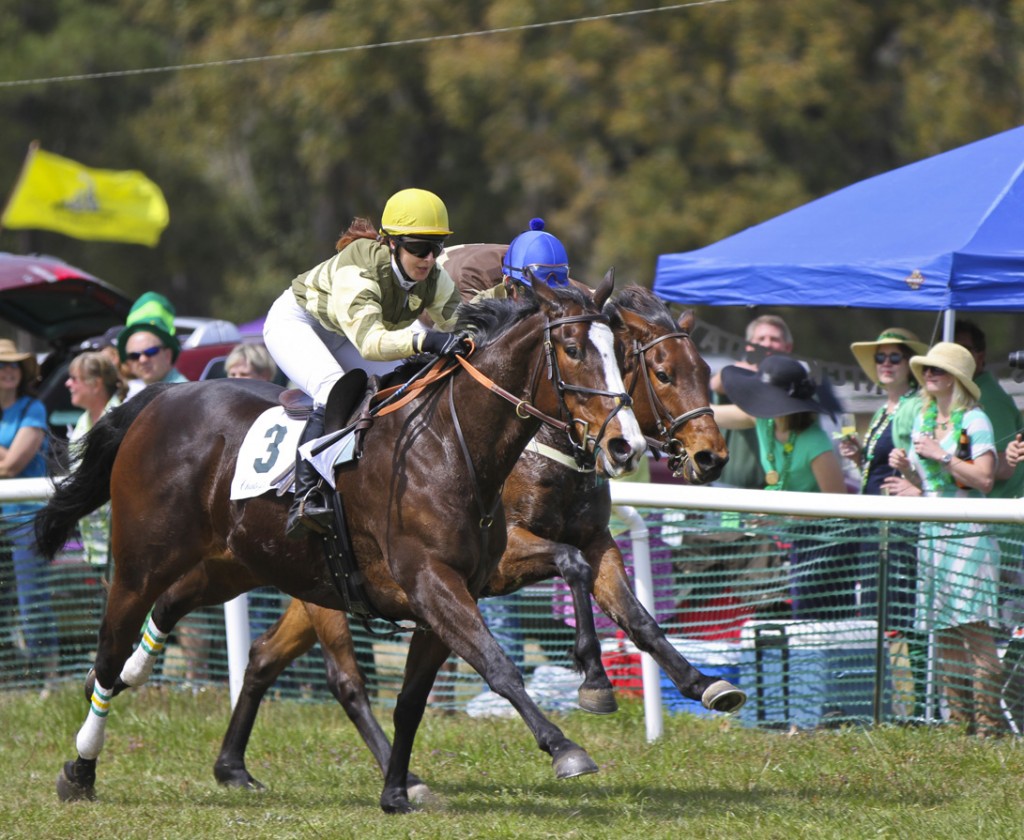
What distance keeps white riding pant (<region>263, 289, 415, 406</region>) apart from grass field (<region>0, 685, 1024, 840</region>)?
1.74m

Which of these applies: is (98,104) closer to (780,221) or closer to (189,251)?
(189,251)

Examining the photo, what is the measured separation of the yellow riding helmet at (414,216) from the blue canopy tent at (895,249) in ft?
10.8

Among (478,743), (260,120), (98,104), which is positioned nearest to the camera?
(478,743)

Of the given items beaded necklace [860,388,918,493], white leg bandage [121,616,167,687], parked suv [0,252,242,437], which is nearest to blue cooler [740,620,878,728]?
beaded necklace [860,388,918,493]

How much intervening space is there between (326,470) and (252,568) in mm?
749

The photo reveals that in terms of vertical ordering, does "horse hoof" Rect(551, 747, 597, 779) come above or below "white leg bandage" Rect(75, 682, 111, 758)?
above

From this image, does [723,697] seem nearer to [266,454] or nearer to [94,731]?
[266,454]

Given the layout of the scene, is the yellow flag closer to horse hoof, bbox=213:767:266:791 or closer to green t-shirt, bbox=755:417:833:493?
green t-shirt, bbox=755:417:833:493

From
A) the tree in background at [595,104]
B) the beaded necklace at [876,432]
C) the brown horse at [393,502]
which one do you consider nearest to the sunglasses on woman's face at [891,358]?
the beaded necklace at [876,432]

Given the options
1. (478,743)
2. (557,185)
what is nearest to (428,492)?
(478,743)

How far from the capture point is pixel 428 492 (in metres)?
6.10

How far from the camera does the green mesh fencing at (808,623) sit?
7.26m

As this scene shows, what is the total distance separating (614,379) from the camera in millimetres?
5738

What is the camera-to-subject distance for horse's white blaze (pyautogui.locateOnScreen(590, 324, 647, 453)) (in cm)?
552
